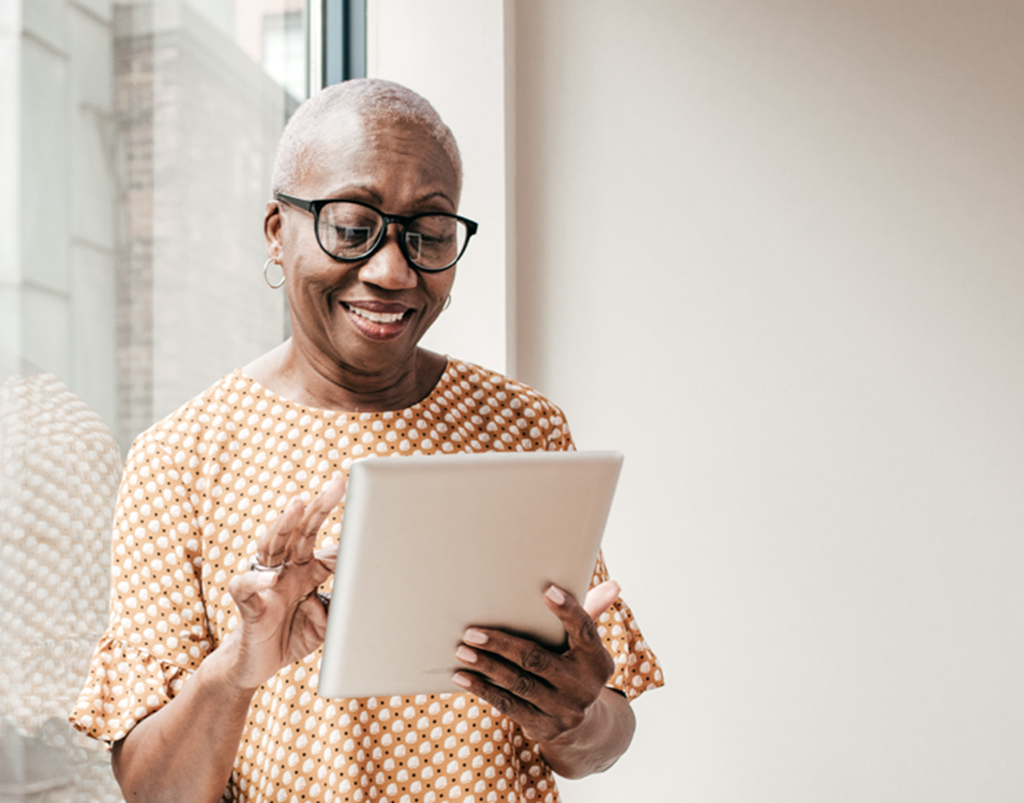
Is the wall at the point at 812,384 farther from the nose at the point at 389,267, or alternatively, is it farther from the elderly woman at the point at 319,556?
the nose at the point at 389,267

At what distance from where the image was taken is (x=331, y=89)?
1063 millimetres

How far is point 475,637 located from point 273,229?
20.3 inches

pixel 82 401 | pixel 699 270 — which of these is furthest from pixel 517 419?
pixel 699 270

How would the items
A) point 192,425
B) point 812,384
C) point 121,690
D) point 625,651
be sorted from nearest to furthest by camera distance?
1. point 121,690
2. point 192,425
3. point 625,651
4. point 812,384

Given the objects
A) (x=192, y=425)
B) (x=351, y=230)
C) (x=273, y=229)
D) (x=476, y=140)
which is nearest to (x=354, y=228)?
(x=351, y=230)

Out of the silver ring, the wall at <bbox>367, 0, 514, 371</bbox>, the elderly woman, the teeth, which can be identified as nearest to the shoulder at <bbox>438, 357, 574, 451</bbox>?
the elderly woman

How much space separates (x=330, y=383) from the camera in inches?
42.9

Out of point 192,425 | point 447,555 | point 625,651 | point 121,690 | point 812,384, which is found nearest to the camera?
point 447,555

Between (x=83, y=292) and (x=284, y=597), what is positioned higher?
(x=83, y=292)

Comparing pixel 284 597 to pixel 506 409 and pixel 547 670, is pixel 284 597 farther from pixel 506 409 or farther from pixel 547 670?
pixel 506 409

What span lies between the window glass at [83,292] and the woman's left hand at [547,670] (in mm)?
461

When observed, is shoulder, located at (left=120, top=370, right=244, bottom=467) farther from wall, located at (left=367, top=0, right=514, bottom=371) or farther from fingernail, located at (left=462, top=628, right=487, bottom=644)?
wall, located at (left=367, top=0, right=514, bottom=371)

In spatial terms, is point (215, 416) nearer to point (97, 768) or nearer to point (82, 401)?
point (82, 401)

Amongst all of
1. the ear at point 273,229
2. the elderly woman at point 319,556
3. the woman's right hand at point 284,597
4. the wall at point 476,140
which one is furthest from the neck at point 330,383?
the wall at point 476,140
